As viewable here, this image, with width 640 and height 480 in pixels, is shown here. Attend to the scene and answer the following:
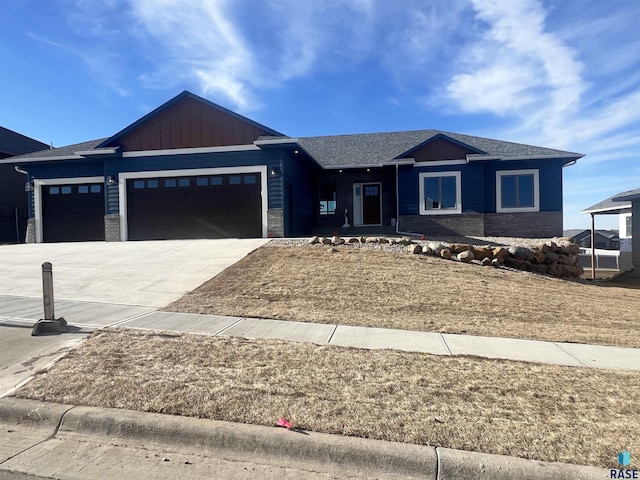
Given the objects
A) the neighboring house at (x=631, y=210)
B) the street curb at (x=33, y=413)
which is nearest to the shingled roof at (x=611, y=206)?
the neighboring house at (x=631, y=210)

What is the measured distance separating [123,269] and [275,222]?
6115 millimetres

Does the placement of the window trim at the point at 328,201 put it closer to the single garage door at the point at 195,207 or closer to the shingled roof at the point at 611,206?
the single garage door at the point at 195,207

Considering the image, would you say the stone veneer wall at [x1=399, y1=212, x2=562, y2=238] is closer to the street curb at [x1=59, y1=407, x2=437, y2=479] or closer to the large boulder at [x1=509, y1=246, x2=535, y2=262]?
the large boulder at [x1=509, y1=246, x2=535, y2=262]

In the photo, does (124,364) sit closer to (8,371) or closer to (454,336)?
(8,371)

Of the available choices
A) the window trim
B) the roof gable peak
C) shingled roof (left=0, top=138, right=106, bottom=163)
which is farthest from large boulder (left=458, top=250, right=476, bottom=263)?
shingled roof (left=0, top=138, right=106, bottom=163)

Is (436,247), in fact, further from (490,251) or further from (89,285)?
(89,285)

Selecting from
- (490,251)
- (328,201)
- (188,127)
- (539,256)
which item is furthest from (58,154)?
(539,256)

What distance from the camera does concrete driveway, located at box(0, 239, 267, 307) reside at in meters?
8.59

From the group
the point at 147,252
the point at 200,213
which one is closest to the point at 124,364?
the point at 147,252

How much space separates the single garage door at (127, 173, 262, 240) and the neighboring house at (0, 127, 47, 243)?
11521 millimetres

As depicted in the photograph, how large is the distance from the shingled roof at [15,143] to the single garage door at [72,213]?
8744 millimetres

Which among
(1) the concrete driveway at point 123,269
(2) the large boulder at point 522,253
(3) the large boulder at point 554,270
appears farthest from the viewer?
(3) the large boulder at point 554,270

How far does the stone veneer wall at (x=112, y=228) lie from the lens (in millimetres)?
17000

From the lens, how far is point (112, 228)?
1703 centimetres
